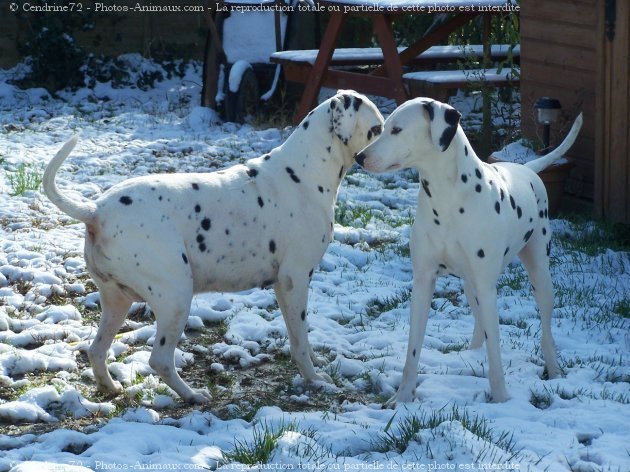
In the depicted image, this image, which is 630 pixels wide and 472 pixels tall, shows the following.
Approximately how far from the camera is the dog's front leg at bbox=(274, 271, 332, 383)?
5.43 meters

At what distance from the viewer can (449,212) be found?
494cm

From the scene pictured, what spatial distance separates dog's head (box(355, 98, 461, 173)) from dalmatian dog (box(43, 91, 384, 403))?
0.65 meters

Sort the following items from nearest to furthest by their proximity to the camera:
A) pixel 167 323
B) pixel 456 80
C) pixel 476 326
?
pixel 167 323, pixel 476 326, pixel 456 80

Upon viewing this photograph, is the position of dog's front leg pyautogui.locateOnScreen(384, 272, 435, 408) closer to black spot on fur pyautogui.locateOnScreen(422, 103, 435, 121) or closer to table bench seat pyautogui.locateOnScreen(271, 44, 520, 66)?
black spot on fur pyautogui.locateOnScreen(422, 103, 435, 121)

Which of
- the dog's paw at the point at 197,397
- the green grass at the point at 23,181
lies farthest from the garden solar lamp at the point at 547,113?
the dog's paw at the point at 197,397

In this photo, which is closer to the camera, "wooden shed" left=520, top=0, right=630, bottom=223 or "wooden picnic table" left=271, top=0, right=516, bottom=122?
"wooden shed" left=520, top=0, right=630, bottom=223

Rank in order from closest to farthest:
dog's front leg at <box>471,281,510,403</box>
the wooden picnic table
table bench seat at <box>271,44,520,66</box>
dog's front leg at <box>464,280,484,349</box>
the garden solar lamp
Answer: dog's front leg at <box>471,281,510,403</box>, dog's front leg at <box>464,280,484,349</box>, the garden solar lamp, the wooden picnic table, table bench seat at <box>271,44,520,66</box>

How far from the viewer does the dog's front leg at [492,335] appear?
501 centimetres

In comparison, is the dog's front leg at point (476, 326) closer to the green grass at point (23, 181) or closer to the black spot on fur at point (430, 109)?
the black spot on fur at point (430, 109)

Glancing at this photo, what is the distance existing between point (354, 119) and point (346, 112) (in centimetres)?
6

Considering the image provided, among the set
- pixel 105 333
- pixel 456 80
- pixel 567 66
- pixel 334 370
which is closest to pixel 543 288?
pixel 334 370

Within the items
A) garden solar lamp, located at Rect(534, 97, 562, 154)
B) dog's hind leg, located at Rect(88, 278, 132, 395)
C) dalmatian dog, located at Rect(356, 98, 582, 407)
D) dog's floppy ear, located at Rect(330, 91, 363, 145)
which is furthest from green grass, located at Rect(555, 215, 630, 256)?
dog's hind leg, located at Rect(88, 278, 132, 395)

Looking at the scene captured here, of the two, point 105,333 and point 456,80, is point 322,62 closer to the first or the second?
point 456,80

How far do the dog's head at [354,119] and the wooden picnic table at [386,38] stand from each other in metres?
5.03
